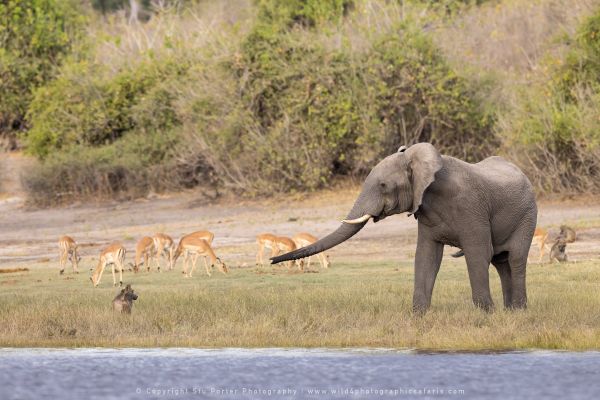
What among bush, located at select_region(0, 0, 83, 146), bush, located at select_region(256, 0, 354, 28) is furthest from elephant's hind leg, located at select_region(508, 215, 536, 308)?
bush, located at select_region(0, 0, 83, 146)

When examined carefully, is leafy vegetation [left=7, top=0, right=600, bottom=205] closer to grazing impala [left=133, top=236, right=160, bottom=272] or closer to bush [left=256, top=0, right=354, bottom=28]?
bush [left=256, top=0, right=354, bottom=28]

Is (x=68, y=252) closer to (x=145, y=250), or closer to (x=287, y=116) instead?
(x=145, y=250)

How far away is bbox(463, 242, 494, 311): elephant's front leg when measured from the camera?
14.6 metres

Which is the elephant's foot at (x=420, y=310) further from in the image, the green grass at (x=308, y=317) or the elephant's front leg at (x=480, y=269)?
the elephant's front leg at (x=480, y=269)

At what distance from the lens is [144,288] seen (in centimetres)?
1994

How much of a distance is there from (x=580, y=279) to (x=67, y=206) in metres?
20.3

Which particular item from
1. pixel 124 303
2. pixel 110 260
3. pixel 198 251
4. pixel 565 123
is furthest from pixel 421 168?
pixel 565 123

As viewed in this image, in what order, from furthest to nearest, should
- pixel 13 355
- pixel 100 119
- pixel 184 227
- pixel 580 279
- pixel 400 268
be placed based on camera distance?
1. pixel 100 119
2. pixel 184 227
3. pixel 400 268
4. pixel 580 279
5. pixel 13 355

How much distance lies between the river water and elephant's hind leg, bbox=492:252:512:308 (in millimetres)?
2050

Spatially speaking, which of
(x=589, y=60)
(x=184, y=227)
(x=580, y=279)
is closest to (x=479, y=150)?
(x=589, y=60)

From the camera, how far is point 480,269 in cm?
1470

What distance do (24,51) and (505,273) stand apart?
34.0 m

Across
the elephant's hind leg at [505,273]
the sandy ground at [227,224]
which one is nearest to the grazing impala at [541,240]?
the sandy ground at [227,224]

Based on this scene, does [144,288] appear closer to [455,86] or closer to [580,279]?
[580,279]
